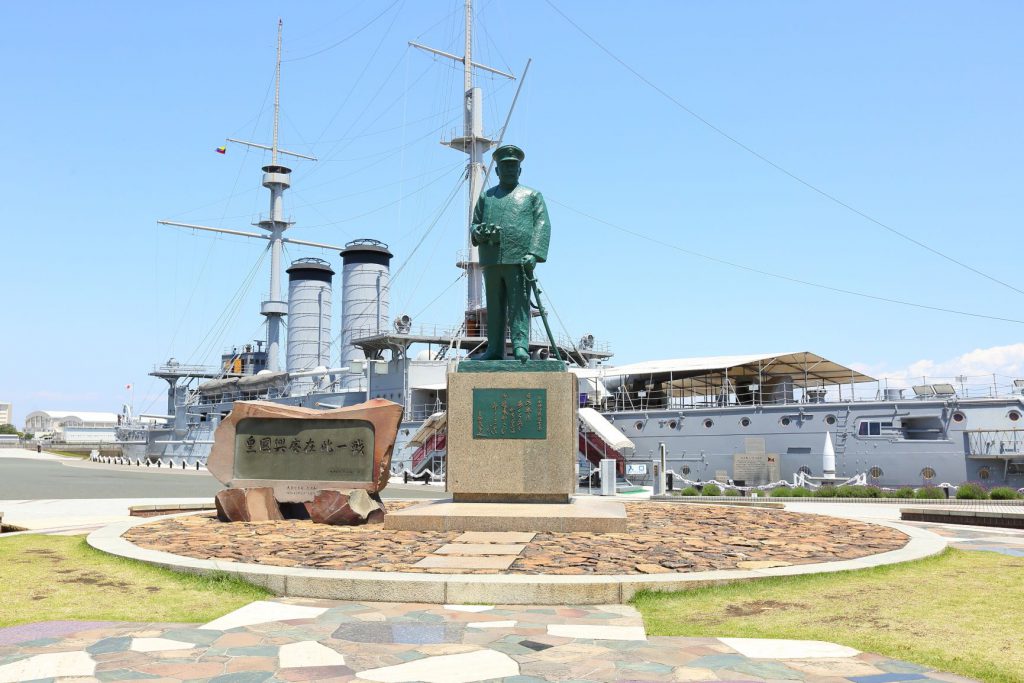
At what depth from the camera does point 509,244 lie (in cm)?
1207

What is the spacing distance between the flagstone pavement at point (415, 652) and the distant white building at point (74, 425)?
104993 mm

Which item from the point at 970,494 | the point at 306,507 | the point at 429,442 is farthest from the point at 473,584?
the point at 429,442

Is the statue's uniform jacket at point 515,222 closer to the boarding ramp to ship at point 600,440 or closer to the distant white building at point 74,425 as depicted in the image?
the boarding ramp to ship at point 600,440

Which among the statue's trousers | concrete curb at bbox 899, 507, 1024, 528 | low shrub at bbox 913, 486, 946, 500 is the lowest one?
low shrub at bbox 913, 486, 946, 500

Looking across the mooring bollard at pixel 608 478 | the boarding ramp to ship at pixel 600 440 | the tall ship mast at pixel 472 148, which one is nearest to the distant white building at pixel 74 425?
the tall ship mast at pixel 472 148

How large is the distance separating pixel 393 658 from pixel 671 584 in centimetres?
269

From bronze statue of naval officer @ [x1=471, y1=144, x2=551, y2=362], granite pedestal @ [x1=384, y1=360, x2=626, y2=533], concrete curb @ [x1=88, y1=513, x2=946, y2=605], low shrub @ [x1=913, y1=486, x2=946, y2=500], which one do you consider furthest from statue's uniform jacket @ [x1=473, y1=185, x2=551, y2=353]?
low shrub @ [x1=913, y1=486, x2=946, y2=500]

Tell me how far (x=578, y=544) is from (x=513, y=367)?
139 inches

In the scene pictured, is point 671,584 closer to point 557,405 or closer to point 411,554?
point 411,554

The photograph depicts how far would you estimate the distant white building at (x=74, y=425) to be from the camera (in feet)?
392

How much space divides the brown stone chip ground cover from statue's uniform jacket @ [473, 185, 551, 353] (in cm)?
355

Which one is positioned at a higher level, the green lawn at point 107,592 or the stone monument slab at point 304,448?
the stone monument slab at point 304,448

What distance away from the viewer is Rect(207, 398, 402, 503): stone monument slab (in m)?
11.8

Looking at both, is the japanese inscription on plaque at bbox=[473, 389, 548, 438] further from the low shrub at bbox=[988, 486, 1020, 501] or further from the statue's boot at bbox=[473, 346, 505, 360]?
the low shrub at bbox=[988, 486, 1020, 501]
